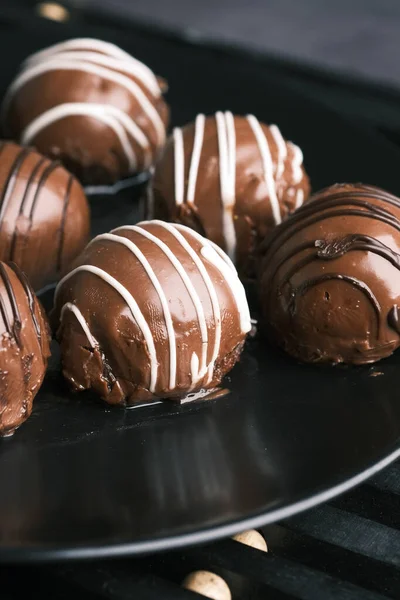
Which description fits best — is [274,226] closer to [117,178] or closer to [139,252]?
[139,252]

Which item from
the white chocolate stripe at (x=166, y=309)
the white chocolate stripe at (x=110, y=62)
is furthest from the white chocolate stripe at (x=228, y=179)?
the white chocolate stripe at (x=110, y=62)

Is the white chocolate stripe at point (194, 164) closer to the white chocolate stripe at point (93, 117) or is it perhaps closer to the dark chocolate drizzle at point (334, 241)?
the dark chocolate drizzle at point (334, 241)

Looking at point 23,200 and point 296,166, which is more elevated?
point 296,166

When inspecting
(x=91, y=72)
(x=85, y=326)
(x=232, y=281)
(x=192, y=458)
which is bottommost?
(x=192, y=458)

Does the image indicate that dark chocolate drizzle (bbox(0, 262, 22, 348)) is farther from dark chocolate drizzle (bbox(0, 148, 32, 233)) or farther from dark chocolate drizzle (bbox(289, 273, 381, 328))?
dark chocolate drizzle (bbox(289, 273, 381, 328))

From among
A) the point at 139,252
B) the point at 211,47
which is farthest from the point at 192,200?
the point at 211,47

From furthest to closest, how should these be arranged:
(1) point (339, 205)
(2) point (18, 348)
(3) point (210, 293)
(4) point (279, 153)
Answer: (4) point (279, 153) < (1) point (339, 205) < (3) point (210, 293) < (2) point (18, 348)

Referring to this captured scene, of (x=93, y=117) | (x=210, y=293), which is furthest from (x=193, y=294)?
(x=93, y=117)

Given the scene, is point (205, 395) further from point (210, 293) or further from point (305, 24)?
point (305, 24)
